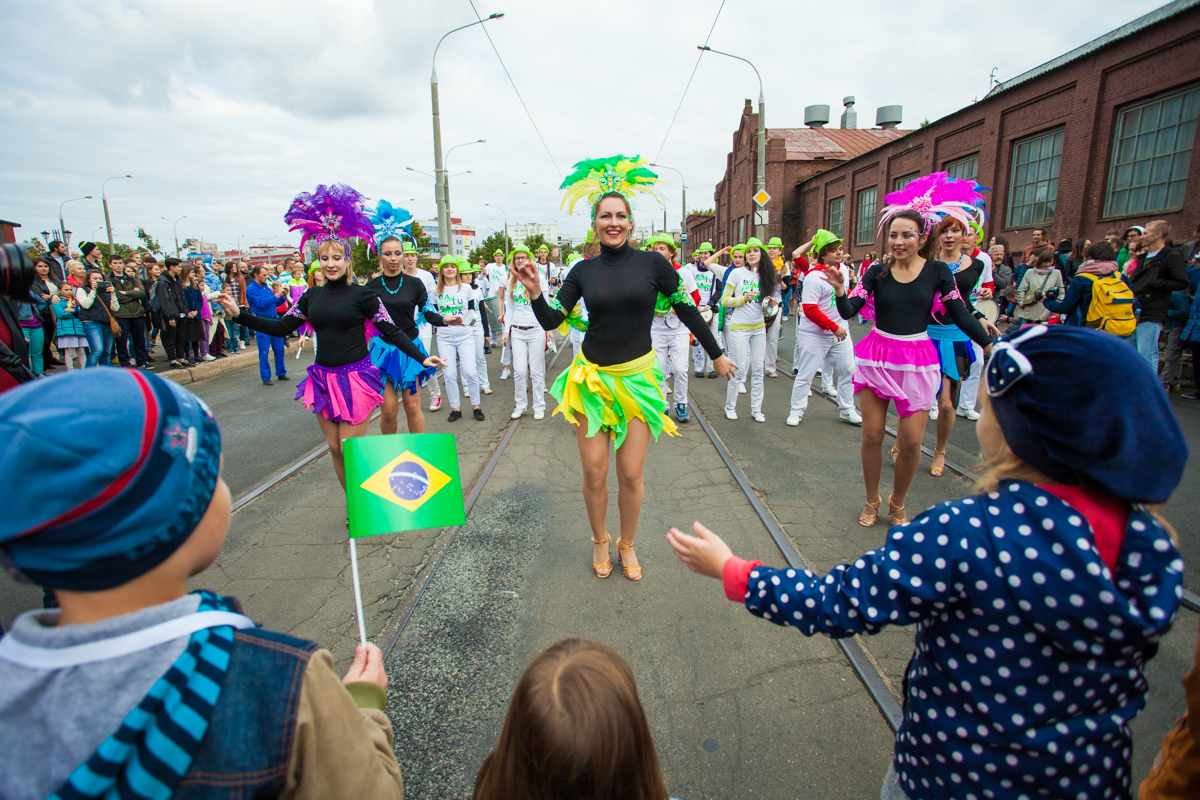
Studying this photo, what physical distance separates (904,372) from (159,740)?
4.05m

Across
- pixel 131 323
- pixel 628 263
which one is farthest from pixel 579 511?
pixel 131 323

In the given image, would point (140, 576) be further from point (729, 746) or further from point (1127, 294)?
point (1127, 294)

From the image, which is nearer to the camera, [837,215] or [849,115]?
[837,215]

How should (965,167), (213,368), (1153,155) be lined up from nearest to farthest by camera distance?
(213,368) → (1153,155) → (965,167)

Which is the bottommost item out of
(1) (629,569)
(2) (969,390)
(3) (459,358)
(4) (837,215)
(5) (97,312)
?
(1) (629,569)

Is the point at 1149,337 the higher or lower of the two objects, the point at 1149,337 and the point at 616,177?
the lower

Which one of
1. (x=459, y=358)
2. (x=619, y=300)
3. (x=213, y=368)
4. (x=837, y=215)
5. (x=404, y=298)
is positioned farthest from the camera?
(x=837, y=215)

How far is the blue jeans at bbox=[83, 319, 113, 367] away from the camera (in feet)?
32.2

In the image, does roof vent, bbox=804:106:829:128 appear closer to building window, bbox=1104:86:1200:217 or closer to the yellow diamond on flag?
building window, bbox=1104:86:1200:217

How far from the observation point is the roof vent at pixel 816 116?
38438mm

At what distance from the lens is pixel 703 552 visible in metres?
1.53

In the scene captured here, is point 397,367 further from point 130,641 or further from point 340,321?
point 130,641

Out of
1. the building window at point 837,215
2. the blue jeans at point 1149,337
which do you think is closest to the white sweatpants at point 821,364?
the blue jeans at point 1149,337

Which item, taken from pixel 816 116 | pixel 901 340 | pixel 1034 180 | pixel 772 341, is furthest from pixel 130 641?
pixel 816 116
